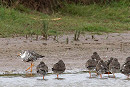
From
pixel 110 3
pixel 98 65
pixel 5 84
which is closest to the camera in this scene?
pixel 5 84

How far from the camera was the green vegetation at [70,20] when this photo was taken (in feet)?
53.4

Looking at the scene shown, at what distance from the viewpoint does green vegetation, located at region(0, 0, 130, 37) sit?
16266mm

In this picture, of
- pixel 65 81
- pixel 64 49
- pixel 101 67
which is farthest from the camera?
pixel 64 49

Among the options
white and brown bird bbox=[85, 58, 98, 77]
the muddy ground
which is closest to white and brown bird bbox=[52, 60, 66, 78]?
white and brown bird bbox=[85, 58, 98, 77]

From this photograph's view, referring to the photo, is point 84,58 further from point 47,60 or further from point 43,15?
point 43,15

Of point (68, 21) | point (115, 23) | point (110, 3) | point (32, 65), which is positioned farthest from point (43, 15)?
point (32, 65)

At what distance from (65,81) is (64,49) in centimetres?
322

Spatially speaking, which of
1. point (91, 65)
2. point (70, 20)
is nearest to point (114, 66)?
point (91, 65)

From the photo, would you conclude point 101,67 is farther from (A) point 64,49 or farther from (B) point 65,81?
(A) point 64,49

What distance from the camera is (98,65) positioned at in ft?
35.3

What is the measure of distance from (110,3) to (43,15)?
472 cm

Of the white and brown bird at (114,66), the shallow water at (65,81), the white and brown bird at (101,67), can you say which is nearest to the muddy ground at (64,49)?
the shallow water at (65,81)

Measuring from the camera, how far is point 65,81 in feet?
34.2

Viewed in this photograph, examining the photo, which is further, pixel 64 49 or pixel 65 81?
pixel 64 49
